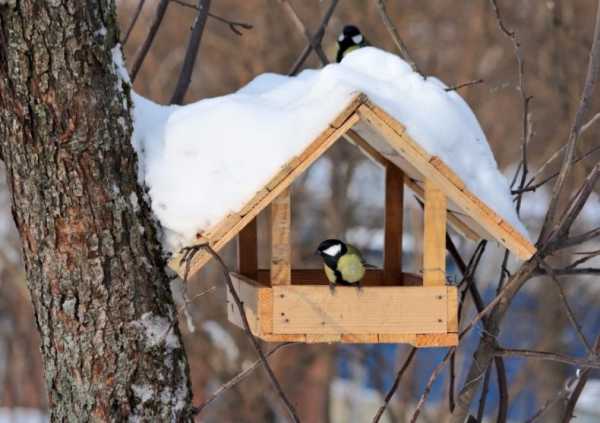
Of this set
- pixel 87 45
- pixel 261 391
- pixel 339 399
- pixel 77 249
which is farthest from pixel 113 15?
pixel 339 399

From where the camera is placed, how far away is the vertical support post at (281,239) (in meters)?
2.36

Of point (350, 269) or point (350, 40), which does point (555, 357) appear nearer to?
point (350, 269)

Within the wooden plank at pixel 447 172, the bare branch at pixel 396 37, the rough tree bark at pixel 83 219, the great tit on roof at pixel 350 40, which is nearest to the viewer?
the rough tree bark at pixel 83 219

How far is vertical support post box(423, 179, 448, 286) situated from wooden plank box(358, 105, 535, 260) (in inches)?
2.2

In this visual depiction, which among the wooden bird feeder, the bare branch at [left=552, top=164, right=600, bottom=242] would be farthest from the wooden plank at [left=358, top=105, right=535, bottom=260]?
the bare branch at [left=552, top=164, right=600, bottom=242]

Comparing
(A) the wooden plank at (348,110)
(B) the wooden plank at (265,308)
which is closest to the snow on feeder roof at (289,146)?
(A) the wooden plank at (348,110)

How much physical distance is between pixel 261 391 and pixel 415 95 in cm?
572

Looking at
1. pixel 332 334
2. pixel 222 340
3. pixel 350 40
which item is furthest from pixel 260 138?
pixel 222 340

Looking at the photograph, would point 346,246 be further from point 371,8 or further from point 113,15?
point 371,8

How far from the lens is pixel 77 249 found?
79.4 inches

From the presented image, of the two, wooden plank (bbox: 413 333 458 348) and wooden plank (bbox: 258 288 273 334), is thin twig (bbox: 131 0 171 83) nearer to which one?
wooden plank (bbox: 258 288 273 334)

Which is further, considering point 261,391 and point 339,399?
point 339,399

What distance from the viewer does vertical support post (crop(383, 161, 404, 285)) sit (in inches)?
113

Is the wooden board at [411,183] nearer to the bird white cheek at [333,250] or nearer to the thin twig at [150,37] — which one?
the bird white cheek at [333,250]
